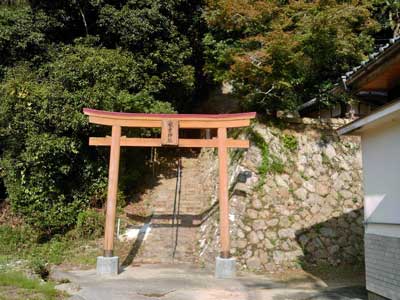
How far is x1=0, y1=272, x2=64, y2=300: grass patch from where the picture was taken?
7207 mm

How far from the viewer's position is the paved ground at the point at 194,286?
825cm

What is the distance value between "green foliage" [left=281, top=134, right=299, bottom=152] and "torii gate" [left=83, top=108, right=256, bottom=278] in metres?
2.95

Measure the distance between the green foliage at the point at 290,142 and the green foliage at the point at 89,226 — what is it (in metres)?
6.78

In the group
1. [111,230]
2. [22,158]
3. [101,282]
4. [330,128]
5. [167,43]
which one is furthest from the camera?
[167,43]

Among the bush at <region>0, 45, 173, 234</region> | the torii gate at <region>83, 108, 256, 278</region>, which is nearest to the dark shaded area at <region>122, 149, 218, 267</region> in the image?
the torii gate at <region>83, 108, 256, 278</region>

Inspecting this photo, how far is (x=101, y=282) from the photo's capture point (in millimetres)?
9391

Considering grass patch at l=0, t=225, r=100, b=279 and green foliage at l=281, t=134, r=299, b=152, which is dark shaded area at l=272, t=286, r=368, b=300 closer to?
green foliage at l=281, t=134, r=299, b=152

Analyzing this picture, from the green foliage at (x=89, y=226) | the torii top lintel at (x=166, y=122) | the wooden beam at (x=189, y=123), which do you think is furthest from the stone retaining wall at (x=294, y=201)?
the green foliage at (x=89, y=226)

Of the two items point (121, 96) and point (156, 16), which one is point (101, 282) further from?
point (156, 16)

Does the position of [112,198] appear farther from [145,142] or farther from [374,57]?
[374,57]

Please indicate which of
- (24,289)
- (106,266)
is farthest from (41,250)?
(24,289)

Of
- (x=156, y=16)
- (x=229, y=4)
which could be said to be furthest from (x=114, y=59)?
(x=229, y=4)

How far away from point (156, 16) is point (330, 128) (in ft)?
25.5

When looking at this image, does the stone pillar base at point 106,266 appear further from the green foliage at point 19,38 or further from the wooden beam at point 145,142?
the green foliage at point 19,38
